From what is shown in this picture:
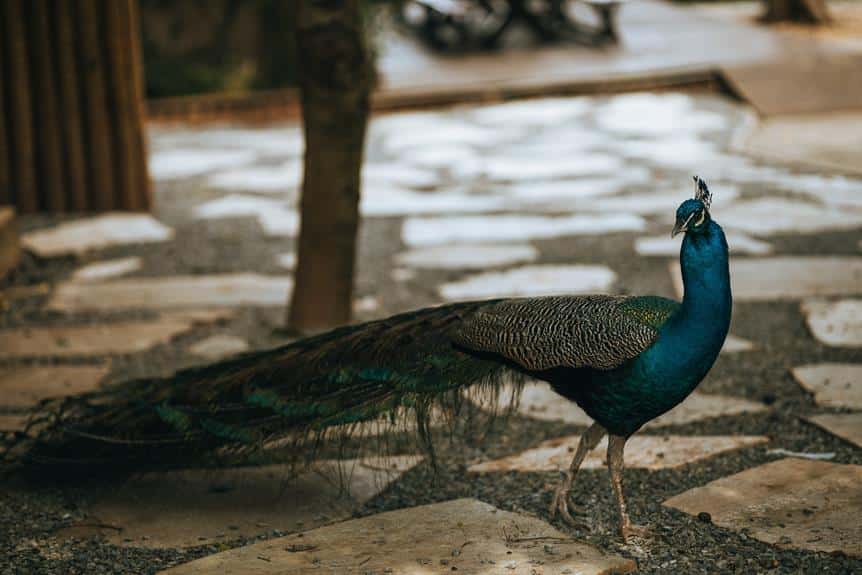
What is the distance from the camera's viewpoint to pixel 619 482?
328 centimetres

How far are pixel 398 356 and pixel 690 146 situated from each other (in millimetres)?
5943

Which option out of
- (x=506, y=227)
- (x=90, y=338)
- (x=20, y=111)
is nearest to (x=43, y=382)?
(x=90, y=338)

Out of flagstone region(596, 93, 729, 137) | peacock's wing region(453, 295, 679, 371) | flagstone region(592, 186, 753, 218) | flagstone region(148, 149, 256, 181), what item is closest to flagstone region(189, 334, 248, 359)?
peacock's wing region(453, 295, 679, 371)

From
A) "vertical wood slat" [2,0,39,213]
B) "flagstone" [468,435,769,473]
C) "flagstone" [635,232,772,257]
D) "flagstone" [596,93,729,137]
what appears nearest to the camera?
"flagstone" [468,435,769,473]

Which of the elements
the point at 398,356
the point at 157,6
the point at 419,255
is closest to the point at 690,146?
the point at 419,255

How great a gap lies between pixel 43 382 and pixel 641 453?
7.46 ft

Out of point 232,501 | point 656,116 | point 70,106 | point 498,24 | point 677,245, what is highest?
point 498,24

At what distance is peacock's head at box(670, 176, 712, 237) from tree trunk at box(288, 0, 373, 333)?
7.22ft

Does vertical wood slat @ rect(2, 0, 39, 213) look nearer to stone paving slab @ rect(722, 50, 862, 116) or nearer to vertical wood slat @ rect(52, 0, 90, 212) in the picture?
vertical wood slat @ rect(52, 0, 90, 212)

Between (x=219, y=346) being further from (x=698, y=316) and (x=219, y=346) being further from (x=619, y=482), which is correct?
(x=698, y=316)

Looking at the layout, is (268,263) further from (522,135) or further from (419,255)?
(522,135)

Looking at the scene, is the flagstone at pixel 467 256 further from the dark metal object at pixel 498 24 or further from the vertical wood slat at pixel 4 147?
the dark metal object at pixel 498 24

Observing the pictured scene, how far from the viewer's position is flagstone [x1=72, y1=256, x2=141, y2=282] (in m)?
6.15

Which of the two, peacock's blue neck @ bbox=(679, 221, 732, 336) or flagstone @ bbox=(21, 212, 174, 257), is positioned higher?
peacock's blue neck @ bbox=(679, 221, 732, 336)
